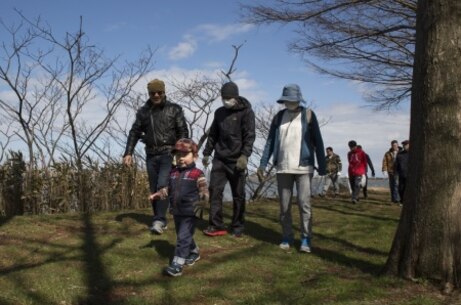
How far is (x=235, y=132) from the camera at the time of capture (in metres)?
6.01

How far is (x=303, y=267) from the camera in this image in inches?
198

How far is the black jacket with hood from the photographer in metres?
5.99

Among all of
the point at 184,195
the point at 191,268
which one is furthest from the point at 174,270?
the point at 184,195

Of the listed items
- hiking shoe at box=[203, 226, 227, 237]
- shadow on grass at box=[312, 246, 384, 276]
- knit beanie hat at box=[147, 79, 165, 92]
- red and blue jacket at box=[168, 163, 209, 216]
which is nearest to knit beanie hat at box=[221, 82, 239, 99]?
knit beanie hat at box=[147, 79, 165, 92]

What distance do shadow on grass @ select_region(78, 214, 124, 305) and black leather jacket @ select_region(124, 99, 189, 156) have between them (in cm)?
123

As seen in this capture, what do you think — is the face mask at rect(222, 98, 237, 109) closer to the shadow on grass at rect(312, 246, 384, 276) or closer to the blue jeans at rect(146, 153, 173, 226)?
the blue jeans at rect(146, 153, 173, 226)

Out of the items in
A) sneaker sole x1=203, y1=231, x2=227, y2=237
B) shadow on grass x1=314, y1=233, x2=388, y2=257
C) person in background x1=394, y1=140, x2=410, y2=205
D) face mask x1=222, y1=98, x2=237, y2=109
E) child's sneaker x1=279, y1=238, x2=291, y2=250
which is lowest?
shadow on grass x1=314, y1=233, x2=388, y2=257

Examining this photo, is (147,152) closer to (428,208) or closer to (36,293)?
(36,293)

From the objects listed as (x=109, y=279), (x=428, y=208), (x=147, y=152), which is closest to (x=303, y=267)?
(x=428, y=208)

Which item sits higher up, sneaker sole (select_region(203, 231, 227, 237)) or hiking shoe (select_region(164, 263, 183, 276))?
sneaker sole (select_region(203, 231, 227, 237))

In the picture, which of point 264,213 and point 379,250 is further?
point 264,213

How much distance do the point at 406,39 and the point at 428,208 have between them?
8846 millimetres

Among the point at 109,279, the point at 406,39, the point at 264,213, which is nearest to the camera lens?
the point at 109,279

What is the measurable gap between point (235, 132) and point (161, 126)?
92cm
